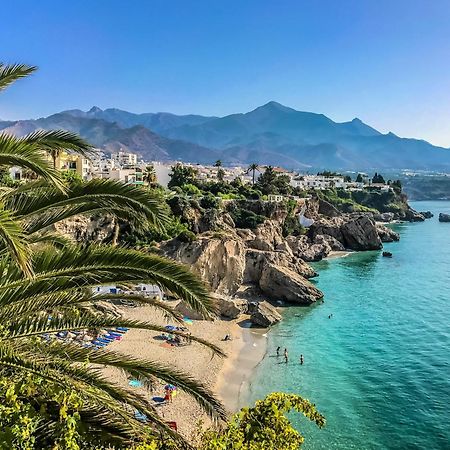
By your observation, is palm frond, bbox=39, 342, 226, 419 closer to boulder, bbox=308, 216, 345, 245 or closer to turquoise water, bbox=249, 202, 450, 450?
turquoise water, bbox=249, 202, 450, 450

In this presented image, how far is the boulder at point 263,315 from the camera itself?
3278 centimetres

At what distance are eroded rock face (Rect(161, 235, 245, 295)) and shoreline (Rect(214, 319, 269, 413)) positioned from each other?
5.45 metres

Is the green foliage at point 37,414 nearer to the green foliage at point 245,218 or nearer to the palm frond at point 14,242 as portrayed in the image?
the palm frond at point 14,242

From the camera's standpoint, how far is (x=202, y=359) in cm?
2684

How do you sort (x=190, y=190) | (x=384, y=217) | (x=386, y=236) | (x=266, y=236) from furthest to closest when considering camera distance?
(x=384, y=217) < (x=386, y=236) < (x=190, y=190) < (x=266, y=236)

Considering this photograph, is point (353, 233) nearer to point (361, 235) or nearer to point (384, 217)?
point (361, 235)

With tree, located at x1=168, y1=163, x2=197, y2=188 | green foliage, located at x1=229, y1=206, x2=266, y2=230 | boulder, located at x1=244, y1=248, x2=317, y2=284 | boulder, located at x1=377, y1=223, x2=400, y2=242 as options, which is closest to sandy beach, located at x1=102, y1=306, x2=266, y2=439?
boulder, located at x1=244, y1=248, x2=317, y2=284

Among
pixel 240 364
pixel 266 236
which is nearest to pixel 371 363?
pixel 240 364

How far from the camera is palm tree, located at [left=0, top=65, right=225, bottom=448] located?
18.2ft

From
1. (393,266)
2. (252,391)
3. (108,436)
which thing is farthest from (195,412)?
(393,266)

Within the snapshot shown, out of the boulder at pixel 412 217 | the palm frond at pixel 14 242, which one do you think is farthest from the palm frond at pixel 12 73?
the boulder at pixel 412 217

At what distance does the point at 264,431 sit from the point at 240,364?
21433 mm

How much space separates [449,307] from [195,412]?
1109 inches

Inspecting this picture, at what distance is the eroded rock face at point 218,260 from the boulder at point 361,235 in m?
37.0
